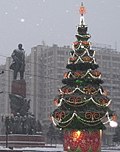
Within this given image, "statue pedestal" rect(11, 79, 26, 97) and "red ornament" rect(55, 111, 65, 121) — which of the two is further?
"statue pedestal" rect(11, 79, 26, 97)

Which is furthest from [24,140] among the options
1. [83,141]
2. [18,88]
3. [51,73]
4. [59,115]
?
[51,73]

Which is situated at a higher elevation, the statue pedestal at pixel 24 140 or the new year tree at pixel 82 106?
the new year tree at pixel 82 106

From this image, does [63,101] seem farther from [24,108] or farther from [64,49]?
[64,49]

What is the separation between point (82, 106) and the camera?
59.9 feet

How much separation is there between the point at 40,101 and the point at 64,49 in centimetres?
1472

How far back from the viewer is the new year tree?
18.2 metres

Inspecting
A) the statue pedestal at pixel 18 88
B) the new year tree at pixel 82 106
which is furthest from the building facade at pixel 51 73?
the new year tree at pixel 82 106

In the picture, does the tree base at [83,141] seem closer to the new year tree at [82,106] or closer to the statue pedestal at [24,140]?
the new year tree at [82,106]

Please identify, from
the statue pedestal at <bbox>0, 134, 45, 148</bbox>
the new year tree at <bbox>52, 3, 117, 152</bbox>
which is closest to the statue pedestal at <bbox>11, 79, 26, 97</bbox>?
the statue pedestal at <bbox>0, 134, 45, 148</bbox>

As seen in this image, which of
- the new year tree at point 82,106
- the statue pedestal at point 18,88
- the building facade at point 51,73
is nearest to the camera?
the new year tree at point 82,106

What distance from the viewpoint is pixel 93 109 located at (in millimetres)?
18281

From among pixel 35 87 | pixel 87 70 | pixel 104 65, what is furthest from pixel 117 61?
pixel 87 70

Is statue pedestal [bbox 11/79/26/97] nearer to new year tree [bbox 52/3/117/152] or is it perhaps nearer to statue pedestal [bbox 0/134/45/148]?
statue pedestal [bbox 0/134/45/148]

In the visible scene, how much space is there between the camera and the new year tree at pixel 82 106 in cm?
1822
